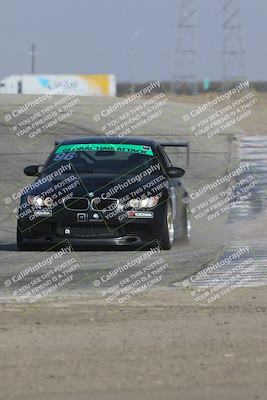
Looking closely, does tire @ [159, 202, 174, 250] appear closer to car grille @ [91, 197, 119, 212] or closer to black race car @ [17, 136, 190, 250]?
black race car @ [17, 136, 190, 250]

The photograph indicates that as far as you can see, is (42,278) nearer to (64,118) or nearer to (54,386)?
(54,386)

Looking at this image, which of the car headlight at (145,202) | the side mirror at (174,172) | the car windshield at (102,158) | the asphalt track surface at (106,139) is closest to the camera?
the asphalt track surface at (106,139)

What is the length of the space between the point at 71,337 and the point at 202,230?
978cm

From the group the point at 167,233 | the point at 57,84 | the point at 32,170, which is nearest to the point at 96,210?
the point at 167,233

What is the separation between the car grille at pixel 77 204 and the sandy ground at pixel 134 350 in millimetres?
4257

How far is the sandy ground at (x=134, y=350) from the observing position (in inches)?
229

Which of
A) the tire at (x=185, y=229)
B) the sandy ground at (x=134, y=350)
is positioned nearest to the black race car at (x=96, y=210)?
the tire at (x=185, y=229)

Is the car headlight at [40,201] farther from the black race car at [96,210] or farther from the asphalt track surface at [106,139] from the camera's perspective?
the asphalt track surface at [106,139]

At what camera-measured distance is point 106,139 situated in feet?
47.9

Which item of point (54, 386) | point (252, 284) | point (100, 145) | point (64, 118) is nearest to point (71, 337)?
point (54, 386)

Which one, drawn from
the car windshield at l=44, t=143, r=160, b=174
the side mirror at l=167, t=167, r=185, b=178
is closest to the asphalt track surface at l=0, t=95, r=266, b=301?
the car windshield at l=44, t=143, r=160, b=174

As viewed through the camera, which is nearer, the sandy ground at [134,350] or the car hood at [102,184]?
the sandy ground at [134,350]

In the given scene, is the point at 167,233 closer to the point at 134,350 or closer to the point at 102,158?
the point at 102,158

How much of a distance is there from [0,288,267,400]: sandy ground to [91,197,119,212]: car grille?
4.24 metres
